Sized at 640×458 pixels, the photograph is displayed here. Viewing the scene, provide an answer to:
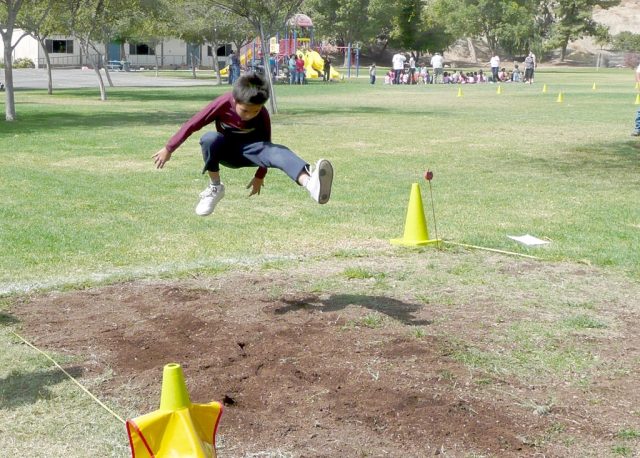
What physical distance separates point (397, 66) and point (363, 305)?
4343cm

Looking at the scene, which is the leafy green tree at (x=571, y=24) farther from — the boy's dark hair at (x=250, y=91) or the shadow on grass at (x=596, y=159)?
the boy's dark hair at (x=250, y=91)

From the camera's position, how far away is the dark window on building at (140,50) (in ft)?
267

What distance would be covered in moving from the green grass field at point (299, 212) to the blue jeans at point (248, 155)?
5.23 feet

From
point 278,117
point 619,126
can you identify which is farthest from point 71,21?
point 619,126

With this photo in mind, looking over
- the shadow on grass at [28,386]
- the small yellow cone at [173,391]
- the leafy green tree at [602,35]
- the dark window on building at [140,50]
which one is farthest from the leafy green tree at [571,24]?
the small yellow cone at [173,391]

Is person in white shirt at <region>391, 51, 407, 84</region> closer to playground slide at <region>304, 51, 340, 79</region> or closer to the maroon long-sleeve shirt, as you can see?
playground slide at <region>304, 51, 340, 79</region>

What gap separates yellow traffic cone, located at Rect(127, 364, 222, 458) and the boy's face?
2.97 meters

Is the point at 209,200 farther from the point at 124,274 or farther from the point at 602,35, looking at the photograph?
→ the point at 602,35

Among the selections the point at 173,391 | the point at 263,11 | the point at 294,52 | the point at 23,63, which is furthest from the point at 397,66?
the point at 173,391

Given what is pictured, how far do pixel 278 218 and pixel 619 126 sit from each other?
1498 cm

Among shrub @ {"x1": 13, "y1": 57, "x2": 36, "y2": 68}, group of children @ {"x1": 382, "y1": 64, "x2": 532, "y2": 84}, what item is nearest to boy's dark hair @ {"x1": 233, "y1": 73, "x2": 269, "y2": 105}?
group of children @ {"x1": 382, "y1": 64, "x2": 532, "y2": 84}

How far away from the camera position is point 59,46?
77.5 meters

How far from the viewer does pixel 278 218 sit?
11.0 metres

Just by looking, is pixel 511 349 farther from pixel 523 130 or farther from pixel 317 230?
pixel 523 130
